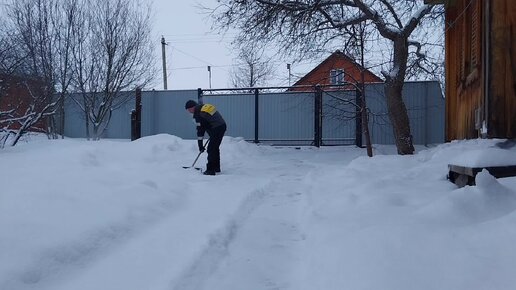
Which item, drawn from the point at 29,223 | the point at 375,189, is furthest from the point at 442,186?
the point at 29,223

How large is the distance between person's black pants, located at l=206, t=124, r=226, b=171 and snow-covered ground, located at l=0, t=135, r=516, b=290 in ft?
8.70

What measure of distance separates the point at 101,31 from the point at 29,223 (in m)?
15.7

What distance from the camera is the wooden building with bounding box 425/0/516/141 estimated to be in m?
5.73

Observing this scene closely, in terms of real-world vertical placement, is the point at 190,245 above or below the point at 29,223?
below

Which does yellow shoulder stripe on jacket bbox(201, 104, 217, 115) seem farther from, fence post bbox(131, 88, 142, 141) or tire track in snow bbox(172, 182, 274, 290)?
fence post bbox(131, 88, 142, 141)

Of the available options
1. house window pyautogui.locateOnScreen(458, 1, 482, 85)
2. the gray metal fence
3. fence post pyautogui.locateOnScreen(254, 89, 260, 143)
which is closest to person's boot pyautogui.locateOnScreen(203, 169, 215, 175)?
house window pyautogui.locateOnScreen(458, 1, 482, 85)

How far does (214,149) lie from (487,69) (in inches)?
207

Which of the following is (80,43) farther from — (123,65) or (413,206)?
(413,206)

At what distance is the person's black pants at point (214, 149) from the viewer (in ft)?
31.3

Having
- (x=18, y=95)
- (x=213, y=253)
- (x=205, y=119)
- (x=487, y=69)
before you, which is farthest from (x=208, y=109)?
(x=18, y=95)

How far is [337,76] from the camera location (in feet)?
46.8

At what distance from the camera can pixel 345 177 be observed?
7.43 metres

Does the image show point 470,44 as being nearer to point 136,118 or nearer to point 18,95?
point 136,118

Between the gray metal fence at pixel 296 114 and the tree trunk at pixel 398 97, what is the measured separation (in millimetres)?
2225
